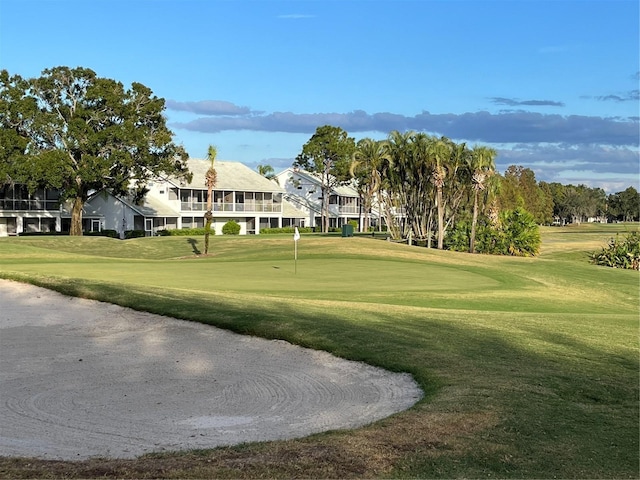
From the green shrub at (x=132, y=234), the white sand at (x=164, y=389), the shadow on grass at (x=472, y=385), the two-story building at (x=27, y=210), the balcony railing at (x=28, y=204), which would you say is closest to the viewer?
the shadow on grass at (x=472, y=385)

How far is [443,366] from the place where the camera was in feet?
36.0

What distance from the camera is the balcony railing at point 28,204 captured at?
72688mm

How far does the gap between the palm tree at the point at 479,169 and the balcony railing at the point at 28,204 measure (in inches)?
1669

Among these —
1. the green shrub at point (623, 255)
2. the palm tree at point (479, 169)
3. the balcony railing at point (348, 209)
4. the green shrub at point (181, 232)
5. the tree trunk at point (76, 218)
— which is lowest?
the green shrub at point (623, 255)

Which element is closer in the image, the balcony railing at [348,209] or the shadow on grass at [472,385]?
the shadow on grass at [472,385]

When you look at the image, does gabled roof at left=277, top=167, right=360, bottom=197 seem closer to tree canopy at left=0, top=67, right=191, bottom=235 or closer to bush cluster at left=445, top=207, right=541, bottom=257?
tree canopy at left=0, top=67, right=191, bottom=235

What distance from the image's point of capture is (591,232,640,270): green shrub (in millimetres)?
49531

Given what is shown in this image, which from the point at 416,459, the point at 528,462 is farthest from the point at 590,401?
the point at 416,459

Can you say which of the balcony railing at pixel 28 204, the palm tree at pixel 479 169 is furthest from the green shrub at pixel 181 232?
the palm tree at pixel 479 169

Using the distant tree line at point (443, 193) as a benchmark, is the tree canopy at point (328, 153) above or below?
above

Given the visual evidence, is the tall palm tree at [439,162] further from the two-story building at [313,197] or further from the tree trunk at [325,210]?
the two-story building at [313,197]

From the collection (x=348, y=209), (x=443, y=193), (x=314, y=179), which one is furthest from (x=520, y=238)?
(x=348, y=209)

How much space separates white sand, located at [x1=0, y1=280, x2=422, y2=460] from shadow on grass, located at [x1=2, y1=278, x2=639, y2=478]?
648mm

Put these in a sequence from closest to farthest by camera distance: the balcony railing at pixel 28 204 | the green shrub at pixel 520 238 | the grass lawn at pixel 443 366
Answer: the grass lawn at pixel 443 366 → the green shrub at pixel 520 238 → the balcony railing at pixel 28 204
